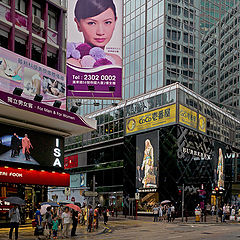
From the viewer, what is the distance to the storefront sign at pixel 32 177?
29.7 m

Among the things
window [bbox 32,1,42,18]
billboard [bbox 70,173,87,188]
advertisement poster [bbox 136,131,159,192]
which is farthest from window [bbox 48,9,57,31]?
billboard [bbox 70,173,87,188]

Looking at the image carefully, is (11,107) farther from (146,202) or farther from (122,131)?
(122,131)

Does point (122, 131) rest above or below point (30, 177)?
above

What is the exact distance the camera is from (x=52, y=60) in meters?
35.0

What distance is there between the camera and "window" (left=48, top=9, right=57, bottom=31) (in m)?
35.1

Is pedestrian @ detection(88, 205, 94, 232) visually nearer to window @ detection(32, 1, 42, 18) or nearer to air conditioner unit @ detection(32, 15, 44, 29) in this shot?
air conditioner unit @ detection(32, 15, 44, 29)

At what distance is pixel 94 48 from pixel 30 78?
272 inches

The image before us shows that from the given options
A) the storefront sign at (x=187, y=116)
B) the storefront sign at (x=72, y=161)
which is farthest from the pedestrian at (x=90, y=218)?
the storefront sign at (x=72, y=161)

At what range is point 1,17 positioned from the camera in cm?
2959

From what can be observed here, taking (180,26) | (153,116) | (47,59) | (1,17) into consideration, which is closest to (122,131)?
(153,116)

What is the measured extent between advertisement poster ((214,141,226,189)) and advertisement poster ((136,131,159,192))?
1258 cm

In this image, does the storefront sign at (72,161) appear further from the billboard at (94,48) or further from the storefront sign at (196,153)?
the billboard at (94,48)

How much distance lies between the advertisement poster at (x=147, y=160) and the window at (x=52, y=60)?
2568 centimetres

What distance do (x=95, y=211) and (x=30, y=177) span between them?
220 inches
